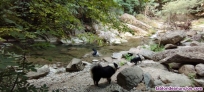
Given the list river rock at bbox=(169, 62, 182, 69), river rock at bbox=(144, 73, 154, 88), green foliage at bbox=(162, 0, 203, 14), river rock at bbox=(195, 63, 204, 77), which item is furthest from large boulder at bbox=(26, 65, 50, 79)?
green foliage at bbox=(162, 0, 203, 14)

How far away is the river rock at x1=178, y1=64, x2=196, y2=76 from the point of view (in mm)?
3931

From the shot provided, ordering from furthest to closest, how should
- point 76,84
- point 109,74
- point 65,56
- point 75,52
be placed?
point 75,52, point 65,56, point 76,84, point 109,74

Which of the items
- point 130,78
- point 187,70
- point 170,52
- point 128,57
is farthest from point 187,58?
point 128,57

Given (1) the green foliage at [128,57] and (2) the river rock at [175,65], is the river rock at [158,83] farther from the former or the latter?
(1) the green foliage at [128,57]

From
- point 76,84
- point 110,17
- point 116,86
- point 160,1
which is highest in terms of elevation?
point 110,17

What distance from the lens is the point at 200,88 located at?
10.1 feet

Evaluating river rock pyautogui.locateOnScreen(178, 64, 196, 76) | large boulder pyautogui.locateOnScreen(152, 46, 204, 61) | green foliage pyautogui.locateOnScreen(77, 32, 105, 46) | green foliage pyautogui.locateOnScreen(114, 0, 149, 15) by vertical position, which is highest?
green foliage pyautogui.locateOnScreen(77, 32, 105, 46)

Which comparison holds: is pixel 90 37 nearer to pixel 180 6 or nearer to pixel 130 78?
pixel 130 78

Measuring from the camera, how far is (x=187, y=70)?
4066mm

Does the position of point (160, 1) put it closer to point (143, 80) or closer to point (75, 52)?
point (75, 52)

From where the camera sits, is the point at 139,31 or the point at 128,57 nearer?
the point at 128,57

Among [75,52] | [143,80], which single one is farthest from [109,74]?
[75,52]

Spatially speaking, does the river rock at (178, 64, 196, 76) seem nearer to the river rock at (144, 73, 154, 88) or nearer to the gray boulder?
the gray boulder

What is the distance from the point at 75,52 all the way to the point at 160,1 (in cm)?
1846
